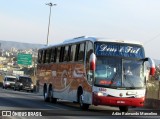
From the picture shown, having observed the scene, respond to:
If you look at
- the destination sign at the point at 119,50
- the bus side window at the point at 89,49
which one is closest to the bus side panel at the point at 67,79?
the bus side window at the point at 89,49

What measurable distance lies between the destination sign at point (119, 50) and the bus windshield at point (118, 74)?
0.98ft

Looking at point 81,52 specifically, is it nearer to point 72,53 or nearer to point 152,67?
point 72,53

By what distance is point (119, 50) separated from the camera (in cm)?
2228

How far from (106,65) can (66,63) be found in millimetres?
4967

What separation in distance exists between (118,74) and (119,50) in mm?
1212

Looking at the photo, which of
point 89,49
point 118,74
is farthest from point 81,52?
point 118,74

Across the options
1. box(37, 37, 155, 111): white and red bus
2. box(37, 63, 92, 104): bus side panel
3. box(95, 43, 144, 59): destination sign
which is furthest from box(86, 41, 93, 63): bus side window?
box(37, 63, 92, 104): bus side panel

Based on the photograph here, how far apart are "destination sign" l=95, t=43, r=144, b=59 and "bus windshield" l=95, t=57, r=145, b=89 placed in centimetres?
30

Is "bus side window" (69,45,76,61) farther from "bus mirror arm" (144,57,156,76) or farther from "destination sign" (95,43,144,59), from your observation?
"bus mirror arm" (144,57,156,76)

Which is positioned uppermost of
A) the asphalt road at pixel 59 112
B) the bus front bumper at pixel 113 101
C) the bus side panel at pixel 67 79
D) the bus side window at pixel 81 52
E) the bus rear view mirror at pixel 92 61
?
the bus side window at pixel 81 52

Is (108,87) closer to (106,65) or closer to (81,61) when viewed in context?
(106,65)

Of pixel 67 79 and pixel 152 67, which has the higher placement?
pixel 152 67

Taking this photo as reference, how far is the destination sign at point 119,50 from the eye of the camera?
22047 mm

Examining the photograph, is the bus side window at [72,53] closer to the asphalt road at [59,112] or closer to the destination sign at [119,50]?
the asphalt road at [59,112]
